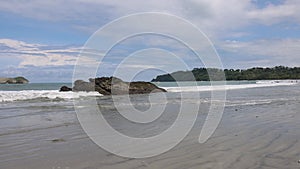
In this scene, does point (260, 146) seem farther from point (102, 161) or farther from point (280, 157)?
point (102, 161)

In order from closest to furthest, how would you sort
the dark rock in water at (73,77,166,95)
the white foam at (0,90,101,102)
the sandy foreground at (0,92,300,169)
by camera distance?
the sandy foreground at (0,92,300,169)
the white foam at (0,90,101,102)
the dark rock in water at (73,77,166,95)

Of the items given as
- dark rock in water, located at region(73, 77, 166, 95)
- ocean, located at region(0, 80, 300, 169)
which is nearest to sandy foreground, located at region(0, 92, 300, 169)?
ocean, located at region(0, 80, 300, 169)

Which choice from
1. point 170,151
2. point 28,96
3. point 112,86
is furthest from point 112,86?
point 170,151

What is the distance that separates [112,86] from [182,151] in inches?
977

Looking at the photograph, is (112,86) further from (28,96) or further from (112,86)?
(28,96)

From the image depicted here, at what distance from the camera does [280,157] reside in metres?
5.40

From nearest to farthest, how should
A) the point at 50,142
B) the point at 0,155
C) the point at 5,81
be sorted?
1. the point at 0,155
2. the point at 50,142
3. the point at 5,81

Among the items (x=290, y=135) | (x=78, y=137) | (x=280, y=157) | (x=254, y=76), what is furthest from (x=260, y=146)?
(x=254, y=76)

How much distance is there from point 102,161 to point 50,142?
2.26 meters

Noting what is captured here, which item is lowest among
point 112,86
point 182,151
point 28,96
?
point 182,151

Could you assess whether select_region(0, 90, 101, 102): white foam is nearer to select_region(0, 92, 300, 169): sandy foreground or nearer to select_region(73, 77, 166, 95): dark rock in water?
select_region(73, 77, 166, 95): dark rock in water

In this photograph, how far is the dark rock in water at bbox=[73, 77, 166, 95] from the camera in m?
30.4

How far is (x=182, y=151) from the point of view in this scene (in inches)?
235

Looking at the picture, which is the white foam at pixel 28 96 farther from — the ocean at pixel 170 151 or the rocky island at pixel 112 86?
the ocean at pixel 170 151
